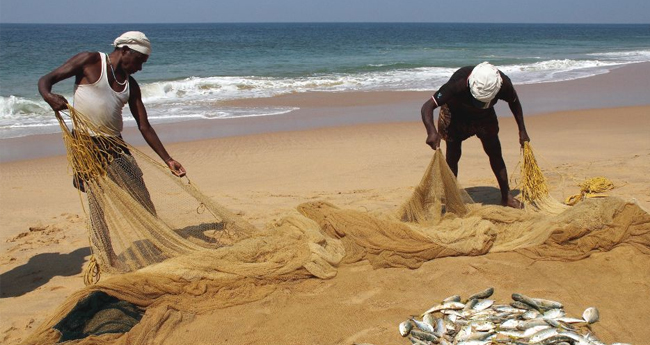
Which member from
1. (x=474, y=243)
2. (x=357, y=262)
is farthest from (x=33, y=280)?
(x=474, y=243)

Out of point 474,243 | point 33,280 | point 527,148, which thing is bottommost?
point 33,280

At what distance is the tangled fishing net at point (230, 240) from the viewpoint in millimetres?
3795

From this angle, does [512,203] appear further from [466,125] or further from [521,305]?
[521,305]

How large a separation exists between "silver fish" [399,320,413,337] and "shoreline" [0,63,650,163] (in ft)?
24.5

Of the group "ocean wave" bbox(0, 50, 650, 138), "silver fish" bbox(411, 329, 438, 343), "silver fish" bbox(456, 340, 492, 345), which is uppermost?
"ocean wave" bbox(0, 50, 650, 138)

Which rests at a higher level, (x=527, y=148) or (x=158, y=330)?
(x=527, y=148)

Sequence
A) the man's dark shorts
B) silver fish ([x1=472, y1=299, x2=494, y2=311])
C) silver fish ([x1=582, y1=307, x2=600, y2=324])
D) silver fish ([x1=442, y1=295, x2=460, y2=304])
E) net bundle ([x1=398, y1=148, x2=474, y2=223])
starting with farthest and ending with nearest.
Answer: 1. the man's dark shorts
2. net bundle ([x1=398, y1=148, x2=474, y2=223])
3. silver fish ([x1=442, y1=295, x2=460, y2=304])
4. silver fish ([x1=472, y1=299, x2=494, y2=311])
5. silver fish ([x1=582, y1=307, x2=600, y2=324])

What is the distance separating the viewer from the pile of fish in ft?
11.4

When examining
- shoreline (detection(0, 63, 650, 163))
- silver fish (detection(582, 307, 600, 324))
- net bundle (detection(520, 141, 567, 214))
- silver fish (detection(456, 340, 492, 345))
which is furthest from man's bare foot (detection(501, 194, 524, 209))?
shoreline (detection(0, 63, 650, 163))

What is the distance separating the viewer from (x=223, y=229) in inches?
195

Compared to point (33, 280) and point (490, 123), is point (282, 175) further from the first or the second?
point (33, 280)

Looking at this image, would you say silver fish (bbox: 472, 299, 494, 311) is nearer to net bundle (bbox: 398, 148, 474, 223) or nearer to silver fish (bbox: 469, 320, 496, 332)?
silver fish (bbox: 469, 320, 496, 332)

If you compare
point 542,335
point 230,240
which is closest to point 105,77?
point 230,240

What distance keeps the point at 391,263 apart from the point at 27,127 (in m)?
10.1
